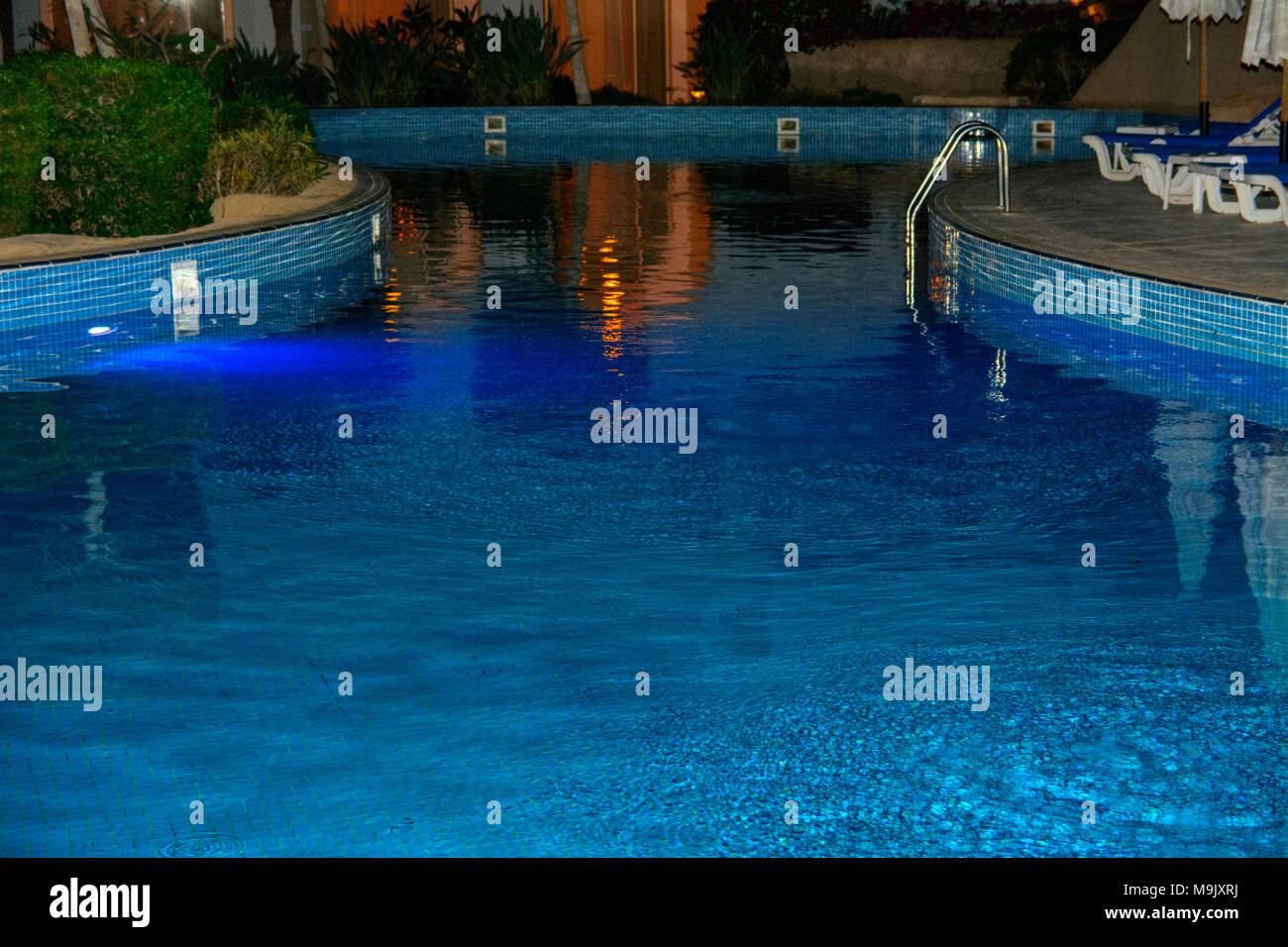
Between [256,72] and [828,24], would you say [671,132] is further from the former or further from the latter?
[256,72]

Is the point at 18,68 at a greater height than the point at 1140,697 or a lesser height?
greater

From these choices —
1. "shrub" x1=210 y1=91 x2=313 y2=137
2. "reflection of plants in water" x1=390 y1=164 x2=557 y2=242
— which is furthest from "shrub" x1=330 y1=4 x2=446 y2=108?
"shrub" x1=210 y1=91 x2=313 y2=137

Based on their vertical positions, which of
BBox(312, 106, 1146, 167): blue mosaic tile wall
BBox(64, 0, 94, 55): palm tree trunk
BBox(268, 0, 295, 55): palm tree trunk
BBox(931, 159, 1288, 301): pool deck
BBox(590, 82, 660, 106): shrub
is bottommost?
BBox(931, 159, 1288, 301): pool deck

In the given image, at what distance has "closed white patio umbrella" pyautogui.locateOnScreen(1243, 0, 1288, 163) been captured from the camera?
11.7 m

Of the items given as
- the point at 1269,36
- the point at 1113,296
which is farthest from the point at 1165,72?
the point at 1113,296

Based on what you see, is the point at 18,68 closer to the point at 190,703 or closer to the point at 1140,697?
the point at 190,703

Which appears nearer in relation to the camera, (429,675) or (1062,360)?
(429,675)

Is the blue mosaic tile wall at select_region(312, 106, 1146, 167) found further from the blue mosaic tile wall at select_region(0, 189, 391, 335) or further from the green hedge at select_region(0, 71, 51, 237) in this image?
the green hedge at select_region(0, 71, 51, 237)

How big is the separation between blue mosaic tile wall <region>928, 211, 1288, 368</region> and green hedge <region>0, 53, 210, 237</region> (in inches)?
214

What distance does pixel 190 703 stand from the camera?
4609 millimetres

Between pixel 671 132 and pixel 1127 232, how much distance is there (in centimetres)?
1502

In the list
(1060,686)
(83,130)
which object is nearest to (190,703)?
(1060,686)

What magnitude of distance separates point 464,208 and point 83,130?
537cm
